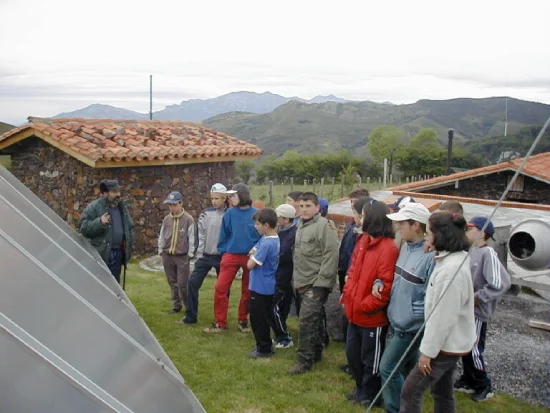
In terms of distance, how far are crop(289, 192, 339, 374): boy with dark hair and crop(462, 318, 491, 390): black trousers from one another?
1285 mm

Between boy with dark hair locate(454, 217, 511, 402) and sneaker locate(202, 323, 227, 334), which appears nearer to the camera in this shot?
boy with dark hair locate(454, 217, 511, 402)

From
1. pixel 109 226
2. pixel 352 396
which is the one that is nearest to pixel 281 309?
pixel 352 396

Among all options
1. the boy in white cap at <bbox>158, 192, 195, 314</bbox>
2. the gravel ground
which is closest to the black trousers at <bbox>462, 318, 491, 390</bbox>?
the gravel ground

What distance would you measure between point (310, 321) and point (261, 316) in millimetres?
614

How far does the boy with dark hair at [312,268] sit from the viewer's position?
476 centimetres

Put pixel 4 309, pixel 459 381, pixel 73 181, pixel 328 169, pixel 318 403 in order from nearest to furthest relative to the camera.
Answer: pixel 4 309 → pixel 318 403 → pixel 459 381 → pixel 73 181 → pixel 328 169

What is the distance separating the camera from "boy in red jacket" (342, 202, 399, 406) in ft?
13.1

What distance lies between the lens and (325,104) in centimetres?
10075

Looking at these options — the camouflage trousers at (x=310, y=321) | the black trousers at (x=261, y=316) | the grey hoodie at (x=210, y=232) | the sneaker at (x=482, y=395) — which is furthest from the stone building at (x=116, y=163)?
the sneaker at (x=482, y=395)

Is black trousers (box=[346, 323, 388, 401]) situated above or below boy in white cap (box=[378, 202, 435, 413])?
below

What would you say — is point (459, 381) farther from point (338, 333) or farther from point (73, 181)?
point (73, 181)

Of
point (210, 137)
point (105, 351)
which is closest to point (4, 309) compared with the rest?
point (105, 351)

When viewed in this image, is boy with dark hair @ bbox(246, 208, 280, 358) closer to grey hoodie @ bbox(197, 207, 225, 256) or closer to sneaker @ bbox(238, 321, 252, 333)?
sneaker @ bbox(238, 321, 252, 333)

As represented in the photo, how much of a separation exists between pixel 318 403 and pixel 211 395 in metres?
0.91
